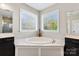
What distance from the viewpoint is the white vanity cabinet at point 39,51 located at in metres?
1.91

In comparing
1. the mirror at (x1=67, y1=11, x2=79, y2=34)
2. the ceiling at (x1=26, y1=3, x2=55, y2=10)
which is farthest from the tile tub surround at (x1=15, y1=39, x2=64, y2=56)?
the ceiling at (x1=26, y1=3, x2=55, y2=10)

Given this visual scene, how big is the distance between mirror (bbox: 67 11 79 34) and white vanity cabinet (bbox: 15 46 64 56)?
288 millimetres

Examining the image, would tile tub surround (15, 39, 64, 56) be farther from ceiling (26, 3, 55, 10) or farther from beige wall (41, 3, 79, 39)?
ceiling (26, 3, 55, 10)

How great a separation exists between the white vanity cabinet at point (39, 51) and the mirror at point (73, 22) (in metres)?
0.29

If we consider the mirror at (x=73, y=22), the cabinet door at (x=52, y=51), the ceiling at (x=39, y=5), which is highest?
the ceiling at (x=39, y=5)

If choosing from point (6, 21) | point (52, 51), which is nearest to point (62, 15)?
point (52, 51)

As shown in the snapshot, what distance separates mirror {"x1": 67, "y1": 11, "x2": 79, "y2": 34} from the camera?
6.27ft

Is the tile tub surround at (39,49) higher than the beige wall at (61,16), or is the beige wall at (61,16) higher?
the beige wall at (61,16)

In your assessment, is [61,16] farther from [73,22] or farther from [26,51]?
[26,51]

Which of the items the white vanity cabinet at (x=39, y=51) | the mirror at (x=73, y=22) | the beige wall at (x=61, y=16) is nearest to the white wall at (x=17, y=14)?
the beige wall at (x=61, y=16)

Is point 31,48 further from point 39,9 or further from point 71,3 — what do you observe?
point 71,3

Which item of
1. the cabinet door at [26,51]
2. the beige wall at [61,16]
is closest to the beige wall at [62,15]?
the beige wall at [61,16]

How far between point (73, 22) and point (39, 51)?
62 cm

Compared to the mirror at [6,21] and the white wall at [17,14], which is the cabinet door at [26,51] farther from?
the mirror at [6,21]
